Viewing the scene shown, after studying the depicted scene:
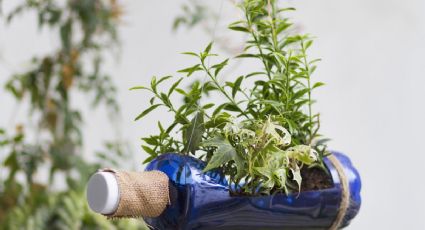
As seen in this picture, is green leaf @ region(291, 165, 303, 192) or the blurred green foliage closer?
green leaf @ region(291, 165, 303, 192)

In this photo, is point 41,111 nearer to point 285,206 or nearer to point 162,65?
point 162,65

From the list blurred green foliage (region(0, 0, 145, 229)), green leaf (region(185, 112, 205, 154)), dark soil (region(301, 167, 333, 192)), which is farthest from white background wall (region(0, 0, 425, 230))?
green leaf (region(185, 112, 205, 154))

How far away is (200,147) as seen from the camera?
1.90 ft

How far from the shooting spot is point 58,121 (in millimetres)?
1999

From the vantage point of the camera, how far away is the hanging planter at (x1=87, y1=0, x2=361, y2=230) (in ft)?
1.71

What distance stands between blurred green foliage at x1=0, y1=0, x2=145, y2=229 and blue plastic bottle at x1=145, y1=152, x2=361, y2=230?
1255 millimetres

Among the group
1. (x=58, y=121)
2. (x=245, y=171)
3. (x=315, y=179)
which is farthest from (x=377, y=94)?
(x=245, y=171)

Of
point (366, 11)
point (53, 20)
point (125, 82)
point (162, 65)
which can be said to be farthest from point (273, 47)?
point (125, 82)

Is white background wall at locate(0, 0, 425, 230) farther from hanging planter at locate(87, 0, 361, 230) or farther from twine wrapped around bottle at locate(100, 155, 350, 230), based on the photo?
twine wrapped around bottle at locate(100, 155, 350, 230)

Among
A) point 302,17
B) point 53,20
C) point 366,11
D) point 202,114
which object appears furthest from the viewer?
point 302,17

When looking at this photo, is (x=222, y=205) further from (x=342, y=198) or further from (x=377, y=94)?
(x=377, y=94)

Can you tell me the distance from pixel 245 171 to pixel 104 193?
122mm

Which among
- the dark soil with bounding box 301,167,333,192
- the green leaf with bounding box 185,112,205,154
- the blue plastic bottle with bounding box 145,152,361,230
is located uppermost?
the green leaf with bounding box 185,112,205,154

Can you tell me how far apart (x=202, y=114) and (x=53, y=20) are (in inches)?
52.4
